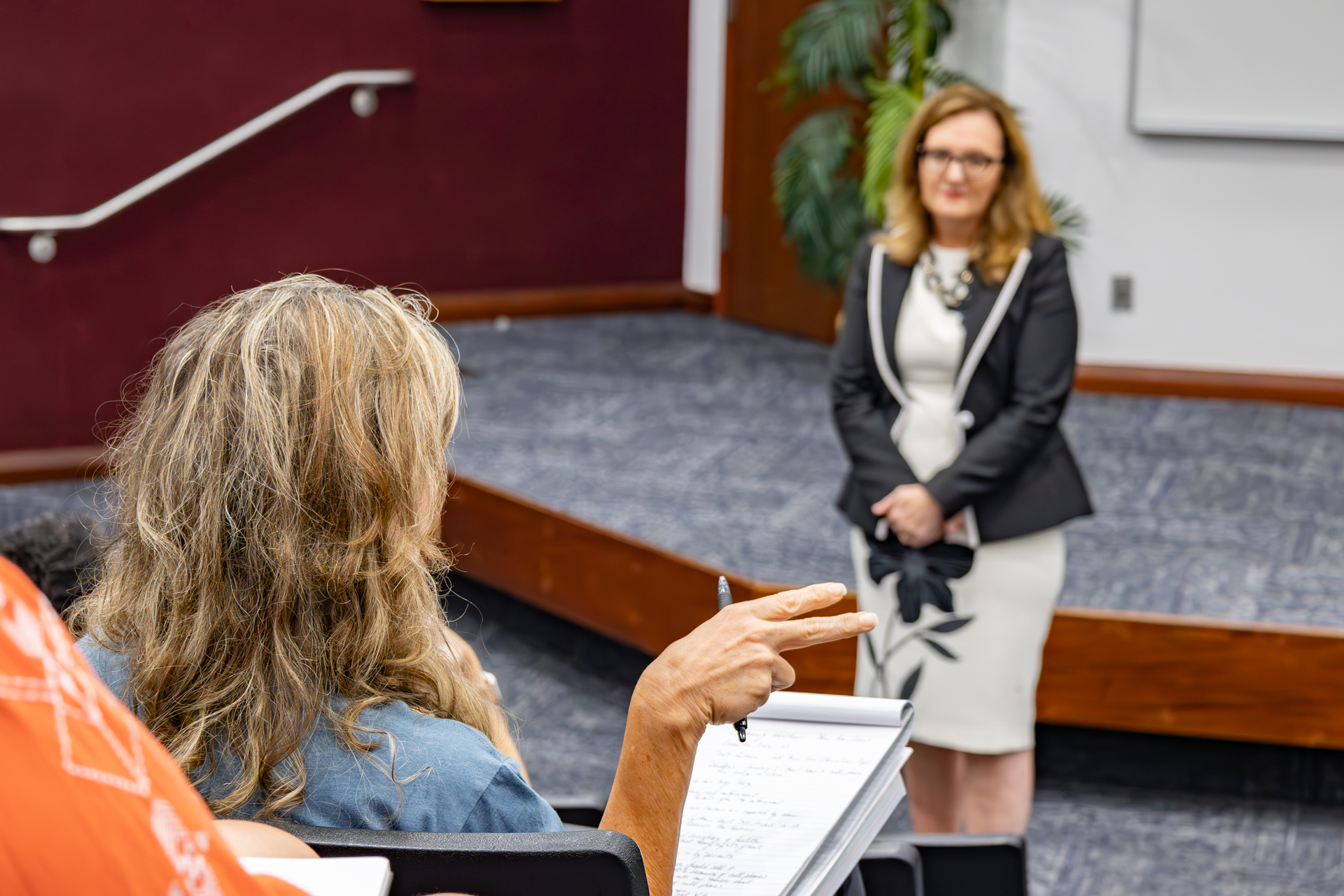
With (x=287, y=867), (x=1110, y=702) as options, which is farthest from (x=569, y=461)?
(x=287, y=867)

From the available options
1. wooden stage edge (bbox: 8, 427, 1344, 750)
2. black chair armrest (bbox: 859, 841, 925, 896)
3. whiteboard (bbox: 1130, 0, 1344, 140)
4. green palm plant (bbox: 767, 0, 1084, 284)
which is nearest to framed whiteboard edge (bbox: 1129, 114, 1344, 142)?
whiteboard (bbox: 1130, 0, 1344, 140)

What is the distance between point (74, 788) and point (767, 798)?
81cm

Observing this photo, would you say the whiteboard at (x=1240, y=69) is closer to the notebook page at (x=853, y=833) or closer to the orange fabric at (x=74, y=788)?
the notebook page at (x=853, y=833)

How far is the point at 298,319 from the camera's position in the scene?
1004 millimetres

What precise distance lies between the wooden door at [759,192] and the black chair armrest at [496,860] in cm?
496

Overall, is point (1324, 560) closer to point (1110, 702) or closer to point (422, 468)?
point (1110, 702)

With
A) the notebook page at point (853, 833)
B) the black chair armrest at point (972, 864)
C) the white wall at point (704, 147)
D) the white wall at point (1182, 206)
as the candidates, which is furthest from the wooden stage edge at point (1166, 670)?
the white wall at point (704, 147)

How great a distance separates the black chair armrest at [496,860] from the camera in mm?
946

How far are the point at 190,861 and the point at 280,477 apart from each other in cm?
51

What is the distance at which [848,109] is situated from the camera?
5.24 m

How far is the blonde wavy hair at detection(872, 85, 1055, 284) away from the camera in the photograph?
7.44 ft

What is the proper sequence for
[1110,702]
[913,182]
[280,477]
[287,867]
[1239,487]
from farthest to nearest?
[1239,487], [1110,702], [913,182], [280,477], [287,867]

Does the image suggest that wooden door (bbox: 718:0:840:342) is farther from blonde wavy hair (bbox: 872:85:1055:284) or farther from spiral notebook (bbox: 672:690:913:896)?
spiral notebook (bbox: 672:690:913:896)

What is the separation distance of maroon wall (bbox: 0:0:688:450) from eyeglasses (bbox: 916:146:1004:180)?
10.0 ft
